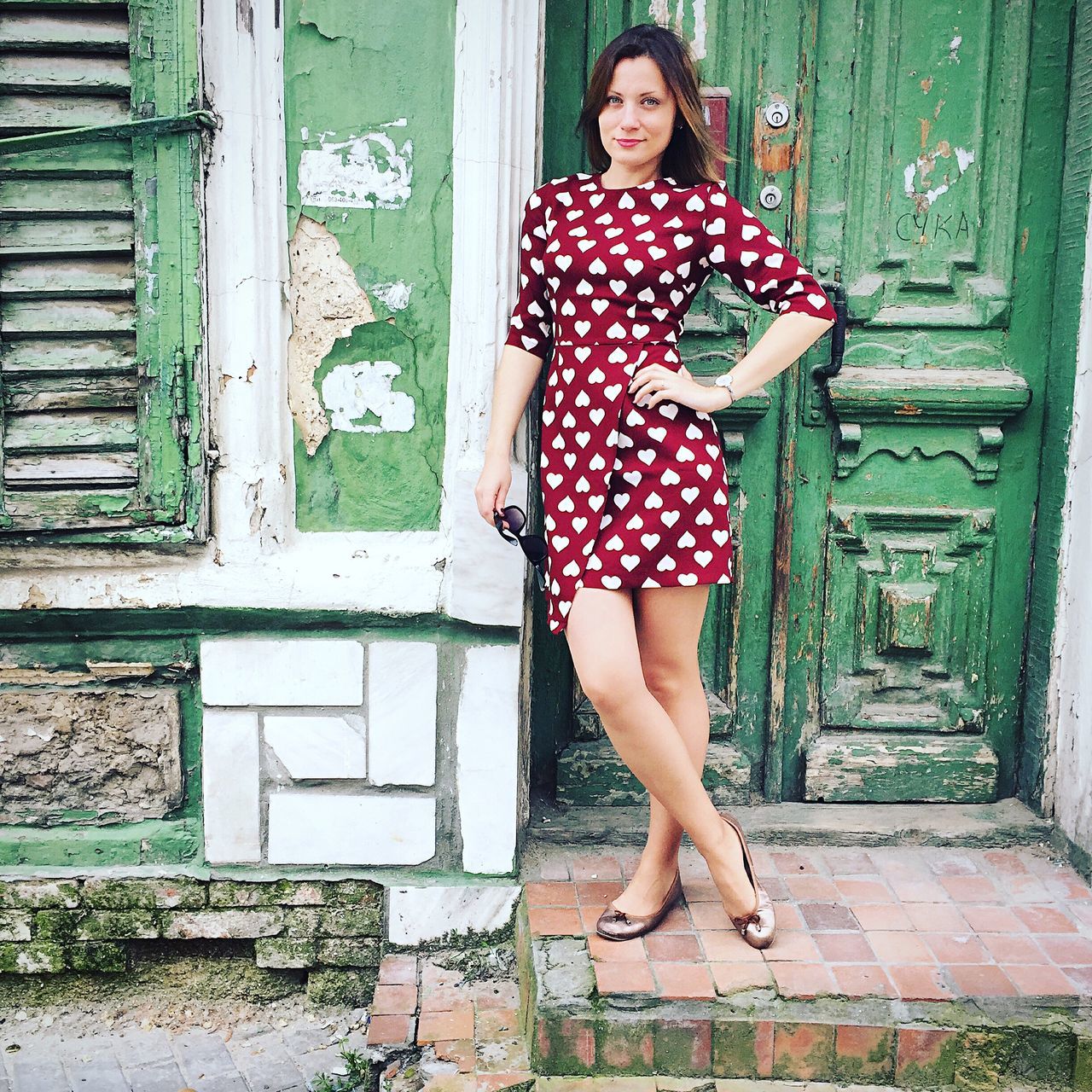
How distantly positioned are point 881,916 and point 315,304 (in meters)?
1.95

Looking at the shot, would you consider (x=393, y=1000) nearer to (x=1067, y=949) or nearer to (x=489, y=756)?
(x=489, y=756)

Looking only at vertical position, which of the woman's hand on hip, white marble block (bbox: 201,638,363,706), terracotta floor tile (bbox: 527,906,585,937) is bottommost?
terracotta floor tile (bbox: 527,906,585,937)

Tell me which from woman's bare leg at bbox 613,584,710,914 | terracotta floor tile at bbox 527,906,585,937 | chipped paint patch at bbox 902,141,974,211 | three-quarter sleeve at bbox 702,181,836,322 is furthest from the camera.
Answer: chipped paint patch at bbox 902,141,974,211

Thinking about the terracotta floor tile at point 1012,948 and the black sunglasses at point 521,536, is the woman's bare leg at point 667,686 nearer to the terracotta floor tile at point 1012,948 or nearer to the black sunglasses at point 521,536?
the black sunglasses at point 521,536

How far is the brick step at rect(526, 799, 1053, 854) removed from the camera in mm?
3152

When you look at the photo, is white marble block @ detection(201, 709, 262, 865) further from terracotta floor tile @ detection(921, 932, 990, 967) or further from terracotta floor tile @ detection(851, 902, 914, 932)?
terracotta floor tile @ detection(921, 932, 990, 967)

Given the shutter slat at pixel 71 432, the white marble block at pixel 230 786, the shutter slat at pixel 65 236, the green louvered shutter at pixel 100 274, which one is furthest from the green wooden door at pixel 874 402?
the shutter slat at pixel 71 432

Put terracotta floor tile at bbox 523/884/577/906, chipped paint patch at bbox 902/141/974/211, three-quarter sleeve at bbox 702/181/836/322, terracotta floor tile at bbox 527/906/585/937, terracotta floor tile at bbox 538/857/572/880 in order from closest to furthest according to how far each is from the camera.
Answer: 1. three-quarter sleeve at bbox 702/181/836/322
2. terracotta floor tile at bbox 527/906/585/937
3. terracotta floor tile at bbox 523/884/577/906
4. terracotta floor tile at bbox 538/857/572/880
5. chipped paint patch at bbox 902/141/974/211

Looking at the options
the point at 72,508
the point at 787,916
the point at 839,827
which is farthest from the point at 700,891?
the point at 72,508

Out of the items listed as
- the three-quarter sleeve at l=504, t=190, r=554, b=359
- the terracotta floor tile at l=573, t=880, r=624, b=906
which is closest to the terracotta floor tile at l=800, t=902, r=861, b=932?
the terracotta floor tile at l=573, t=880, r=624, b=906

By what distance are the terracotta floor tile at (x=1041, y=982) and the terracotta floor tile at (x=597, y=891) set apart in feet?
2.93

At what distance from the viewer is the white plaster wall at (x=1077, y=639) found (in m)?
3.00

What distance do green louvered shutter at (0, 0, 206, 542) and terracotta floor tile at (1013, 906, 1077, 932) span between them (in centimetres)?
215

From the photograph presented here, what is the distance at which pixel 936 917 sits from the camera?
9.21ft
